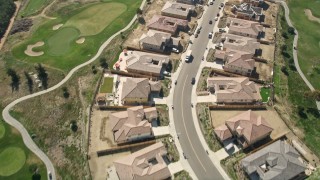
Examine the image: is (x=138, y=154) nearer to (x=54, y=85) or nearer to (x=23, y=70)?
(x=54, y=85)

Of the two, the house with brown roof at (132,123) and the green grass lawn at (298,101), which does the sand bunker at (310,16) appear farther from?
the house with brown roof at (132,123)

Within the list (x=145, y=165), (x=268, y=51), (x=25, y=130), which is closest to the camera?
(x=145, y=165)

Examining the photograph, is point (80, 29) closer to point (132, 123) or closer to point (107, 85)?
point (107, 85)

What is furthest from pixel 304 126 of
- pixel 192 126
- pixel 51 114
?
pixel 51 114

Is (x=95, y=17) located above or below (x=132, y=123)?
above

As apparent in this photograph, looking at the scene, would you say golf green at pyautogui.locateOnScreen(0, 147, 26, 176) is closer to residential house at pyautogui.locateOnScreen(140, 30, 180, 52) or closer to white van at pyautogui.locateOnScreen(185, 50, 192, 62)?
residential house at pyautogui.locateOnScreen(140, 30, 180, 52)

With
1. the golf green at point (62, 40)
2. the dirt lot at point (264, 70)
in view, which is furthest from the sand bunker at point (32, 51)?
the dirt lot at point (264, 70)

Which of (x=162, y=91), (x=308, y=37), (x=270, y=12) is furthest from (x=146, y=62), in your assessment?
(x=308, y=37)
